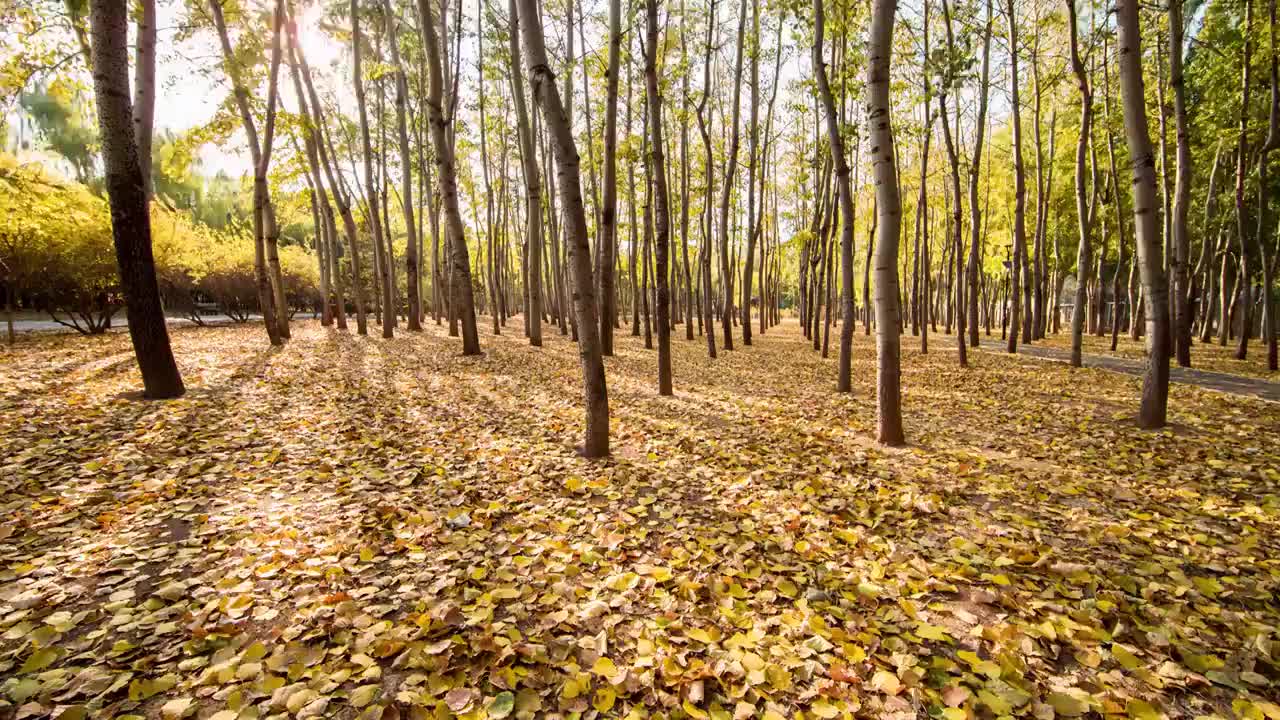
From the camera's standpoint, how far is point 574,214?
4816 mm

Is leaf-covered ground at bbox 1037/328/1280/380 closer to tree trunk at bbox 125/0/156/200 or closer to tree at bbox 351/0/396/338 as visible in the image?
tree trunk at bbox 125/0/156/200

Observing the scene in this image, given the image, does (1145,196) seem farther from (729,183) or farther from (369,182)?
(369,182)

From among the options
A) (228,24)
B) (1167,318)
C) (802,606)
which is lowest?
(802,606)

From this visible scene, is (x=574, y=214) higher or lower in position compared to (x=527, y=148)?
lower

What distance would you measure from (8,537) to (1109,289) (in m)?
49.2

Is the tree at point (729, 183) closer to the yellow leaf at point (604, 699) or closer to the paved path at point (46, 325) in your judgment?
the yellow leaf at point (604, 699)

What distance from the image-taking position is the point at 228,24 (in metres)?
12.4

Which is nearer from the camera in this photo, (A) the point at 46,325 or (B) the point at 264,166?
(B) the point at 264,166

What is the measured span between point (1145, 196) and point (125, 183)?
12158 mm

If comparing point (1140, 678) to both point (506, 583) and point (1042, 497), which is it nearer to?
point (1042, 497)

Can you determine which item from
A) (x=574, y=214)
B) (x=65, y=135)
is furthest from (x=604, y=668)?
(x=65, y=135)

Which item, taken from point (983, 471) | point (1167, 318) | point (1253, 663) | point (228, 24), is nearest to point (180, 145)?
point (228, 24)

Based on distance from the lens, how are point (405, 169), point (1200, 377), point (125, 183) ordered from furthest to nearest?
point (405, 169), point (1200, 377), point (125, 183)

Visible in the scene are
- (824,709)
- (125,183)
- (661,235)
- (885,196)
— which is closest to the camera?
(824,709)
